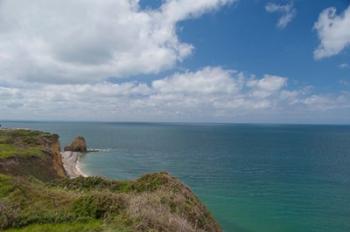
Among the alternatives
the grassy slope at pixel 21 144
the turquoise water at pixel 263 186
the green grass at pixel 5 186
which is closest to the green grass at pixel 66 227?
the green grass at pixel 5 186

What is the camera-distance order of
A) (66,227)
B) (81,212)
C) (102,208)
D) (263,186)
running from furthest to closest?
(263,186) < (102,208) < (81,212) < (66,227)

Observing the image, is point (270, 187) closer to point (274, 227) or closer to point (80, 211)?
point (274, 227)

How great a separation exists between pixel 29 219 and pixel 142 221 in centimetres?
550

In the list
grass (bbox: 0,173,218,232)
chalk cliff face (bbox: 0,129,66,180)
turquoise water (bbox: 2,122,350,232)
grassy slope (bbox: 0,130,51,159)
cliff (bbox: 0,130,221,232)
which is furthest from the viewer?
grassy slope (bbox: 0,130,51,159)

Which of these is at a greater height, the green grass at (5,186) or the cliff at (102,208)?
the green grass at (5,186)

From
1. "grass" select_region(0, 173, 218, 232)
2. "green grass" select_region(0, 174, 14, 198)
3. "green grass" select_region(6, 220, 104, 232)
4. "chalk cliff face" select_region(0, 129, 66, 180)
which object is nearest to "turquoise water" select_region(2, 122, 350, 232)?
"chalk cliff face" select_region(0, 129, 66, 180)

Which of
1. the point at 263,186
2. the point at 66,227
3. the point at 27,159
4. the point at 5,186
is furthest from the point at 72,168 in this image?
the point at 66,227

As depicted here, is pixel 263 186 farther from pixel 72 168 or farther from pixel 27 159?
pixel 72 168

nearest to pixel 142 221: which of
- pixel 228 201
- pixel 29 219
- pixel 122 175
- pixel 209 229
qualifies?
pixel 29 219

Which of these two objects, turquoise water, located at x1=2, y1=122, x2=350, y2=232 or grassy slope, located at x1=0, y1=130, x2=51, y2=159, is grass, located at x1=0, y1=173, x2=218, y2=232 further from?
grassy slope, located at x1=0, y1=130, x2=51, y2=159

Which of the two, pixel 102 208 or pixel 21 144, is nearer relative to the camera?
pixel 102 208

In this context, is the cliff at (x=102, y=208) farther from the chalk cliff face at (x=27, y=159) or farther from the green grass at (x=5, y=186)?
the chalk cliff face at (x=27, y=159)

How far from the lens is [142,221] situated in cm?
1293

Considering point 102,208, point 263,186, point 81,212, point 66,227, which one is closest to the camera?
point 66,227
